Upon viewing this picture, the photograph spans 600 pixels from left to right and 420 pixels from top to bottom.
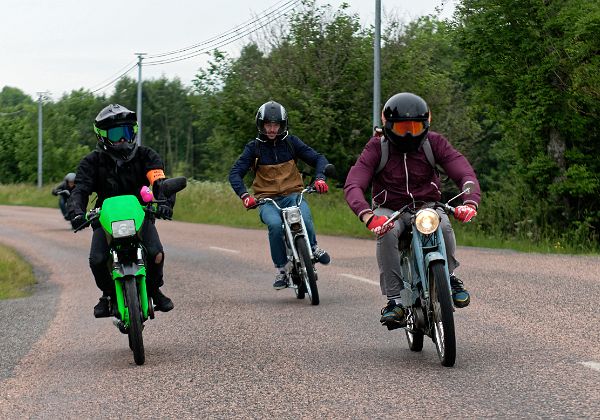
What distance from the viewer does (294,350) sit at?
781 cm

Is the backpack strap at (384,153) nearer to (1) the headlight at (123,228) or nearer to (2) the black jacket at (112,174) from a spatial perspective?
(2) the black jacket at (112,174)

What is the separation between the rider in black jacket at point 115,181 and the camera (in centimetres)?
766

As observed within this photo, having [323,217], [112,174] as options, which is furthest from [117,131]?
[323,217]

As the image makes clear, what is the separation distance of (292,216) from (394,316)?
3.82 metres

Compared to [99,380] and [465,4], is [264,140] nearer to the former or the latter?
[99,380]

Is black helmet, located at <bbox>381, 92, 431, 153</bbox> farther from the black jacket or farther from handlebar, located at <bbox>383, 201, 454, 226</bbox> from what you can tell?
the black jacket

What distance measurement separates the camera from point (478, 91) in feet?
77.9

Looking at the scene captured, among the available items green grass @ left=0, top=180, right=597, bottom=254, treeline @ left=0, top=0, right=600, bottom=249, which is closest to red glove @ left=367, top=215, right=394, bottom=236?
green grass @ left=0, top=180, right=597, bottom=254

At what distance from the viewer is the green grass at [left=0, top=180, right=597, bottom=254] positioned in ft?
68.2

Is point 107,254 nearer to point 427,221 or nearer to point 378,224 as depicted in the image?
point 378,224

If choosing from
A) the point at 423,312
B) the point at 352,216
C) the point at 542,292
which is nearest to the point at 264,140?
the point at 542,292

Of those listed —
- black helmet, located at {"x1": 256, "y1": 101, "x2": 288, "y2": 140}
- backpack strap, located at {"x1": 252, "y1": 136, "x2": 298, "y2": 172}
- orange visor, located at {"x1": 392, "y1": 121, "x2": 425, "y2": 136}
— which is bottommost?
backpack strap, located at {"x1": 252, "y1": 136, "x2": 298, "y2": 172}

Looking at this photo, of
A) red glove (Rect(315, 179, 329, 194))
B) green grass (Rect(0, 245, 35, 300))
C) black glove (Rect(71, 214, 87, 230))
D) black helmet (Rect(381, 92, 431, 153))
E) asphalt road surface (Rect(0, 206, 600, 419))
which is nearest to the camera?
asphalt road surface (Rect(0, 206, 600, 419))

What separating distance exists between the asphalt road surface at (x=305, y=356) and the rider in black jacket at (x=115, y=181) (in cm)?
58
